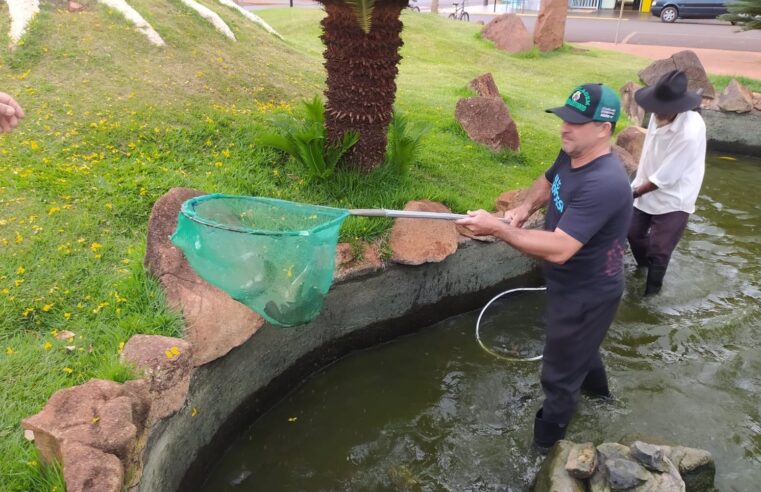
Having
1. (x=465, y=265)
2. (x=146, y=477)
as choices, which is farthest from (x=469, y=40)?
(x=146, y=477)

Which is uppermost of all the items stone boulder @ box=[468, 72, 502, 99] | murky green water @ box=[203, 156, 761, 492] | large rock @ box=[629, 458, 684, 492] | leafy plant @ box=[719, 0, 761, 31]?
leafy plant @ box=[719, 0, 761, 31]

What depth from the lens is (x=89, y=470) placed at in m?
2.32

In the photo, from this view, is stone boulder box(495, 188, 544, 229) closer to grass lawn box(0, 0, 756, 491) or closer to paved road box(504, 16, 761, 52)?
grass lawn box(0, 0, 756, 491)

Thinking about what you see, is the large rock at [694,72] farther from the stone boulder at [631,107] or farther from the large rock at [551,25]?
the large rock at [551,25]

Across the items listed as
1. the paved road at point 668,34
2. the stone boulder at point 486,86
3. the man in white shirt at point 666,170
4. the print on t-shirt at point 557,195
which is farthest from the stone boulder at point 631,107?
the paved road at point 668,34

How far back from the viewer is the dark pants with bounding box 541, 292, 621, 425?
10.1 feet

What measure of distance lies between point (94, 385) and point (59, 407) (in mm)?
188

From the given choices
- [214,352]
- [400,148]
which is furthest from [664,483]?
[400,148]

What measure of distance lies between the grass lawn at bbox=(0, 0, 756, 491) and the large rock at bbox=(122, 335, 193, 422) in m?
0.13

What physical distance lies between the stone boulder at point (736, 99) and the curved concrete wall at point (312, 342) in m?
7.06

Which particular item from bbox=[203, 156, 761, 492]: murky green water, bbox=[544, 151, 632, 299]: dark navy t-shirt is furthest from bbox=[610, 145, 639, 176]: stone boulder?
bbox=[544, 151, 632, 299]: dark navy t-shirt

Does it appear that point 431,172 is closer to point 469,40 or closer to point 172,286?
point 172,286

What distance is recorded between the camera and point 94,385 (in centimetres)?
272

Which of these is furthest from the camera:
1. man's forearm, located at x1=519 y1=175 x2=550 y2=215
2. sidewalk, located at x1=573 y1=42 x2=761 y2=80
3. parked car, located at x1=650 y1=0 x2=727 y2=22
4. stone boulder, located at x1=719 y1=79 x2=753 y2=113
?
parked car, located at x1=650 y1=0 x2=727 y2=22
